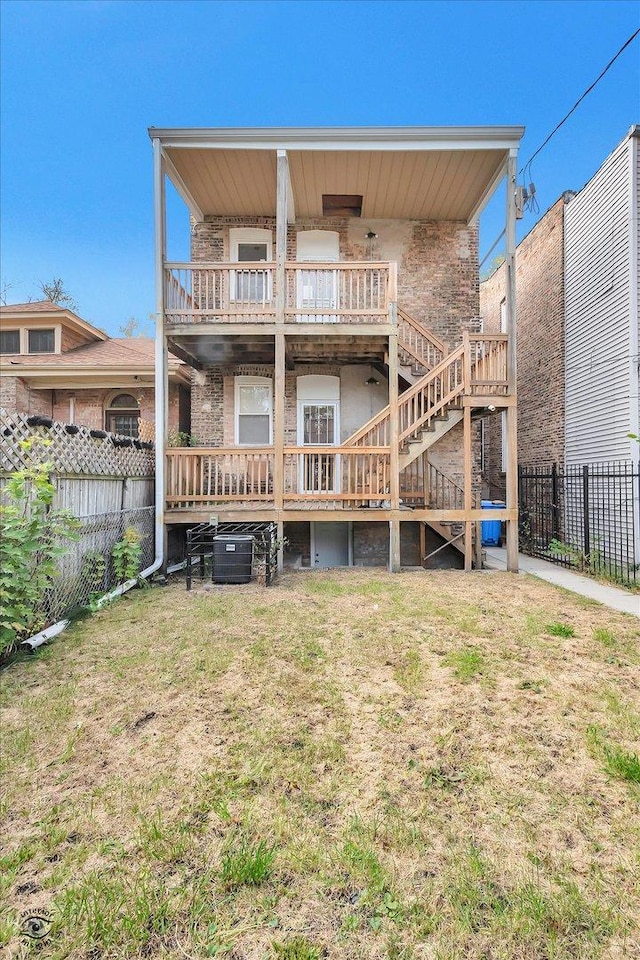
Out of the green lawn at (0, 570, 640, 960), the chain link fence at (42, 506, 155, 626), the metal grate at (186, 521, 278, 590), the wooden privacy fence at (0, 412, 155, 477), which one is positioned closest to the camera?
the green lawn at (0, 570, 640, 960)

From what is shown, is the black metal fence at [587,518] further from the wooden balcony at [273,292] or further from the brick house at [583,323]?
the wooden balcony at [273,292]

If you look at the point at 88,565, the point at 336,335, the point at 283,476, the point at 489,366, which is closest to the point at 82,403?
the point at 283,476

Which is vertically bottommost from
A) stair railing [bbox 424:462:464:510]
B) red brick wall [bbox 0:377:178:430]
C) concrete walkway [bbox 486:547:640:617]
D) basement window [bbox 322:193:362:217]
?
concrete walkway [bbox 486:547:640:617]

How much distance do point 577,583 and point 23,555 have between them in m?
8.05

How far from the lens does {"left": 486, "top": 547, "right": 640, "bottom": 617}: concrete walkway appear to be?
21.5 ft

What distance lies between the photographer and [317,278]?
9.55m

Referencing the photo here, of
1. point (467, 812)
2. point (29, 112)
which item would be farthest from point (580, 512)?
point (29, 112)

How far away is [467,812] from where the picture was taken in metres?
2.44

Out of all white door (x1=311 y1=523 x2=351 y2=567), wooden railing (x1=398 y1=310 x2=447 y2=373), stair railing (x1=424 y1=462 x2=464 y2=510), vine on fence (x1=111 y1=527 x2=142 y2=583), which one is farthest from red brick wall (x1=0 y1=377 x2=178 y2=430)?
stair railing (x1=424 y1=462 x2=464 y2=510)

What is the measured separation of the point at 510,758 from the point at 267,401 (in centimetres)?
899

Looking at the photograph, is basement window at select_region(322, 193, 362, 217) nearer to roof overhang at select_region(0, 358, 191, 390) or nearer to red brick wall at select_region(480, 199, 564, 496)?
red brick wall at select_region(480, 199, 564, 496)

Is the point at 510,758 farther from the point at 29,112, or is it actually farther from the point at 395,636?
the point at 29,112

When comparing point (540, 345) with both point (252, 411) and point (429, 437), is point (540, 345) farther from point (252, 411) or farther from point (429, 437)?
point (252, 411)

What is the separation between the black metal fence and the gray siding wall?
513 millimetres
